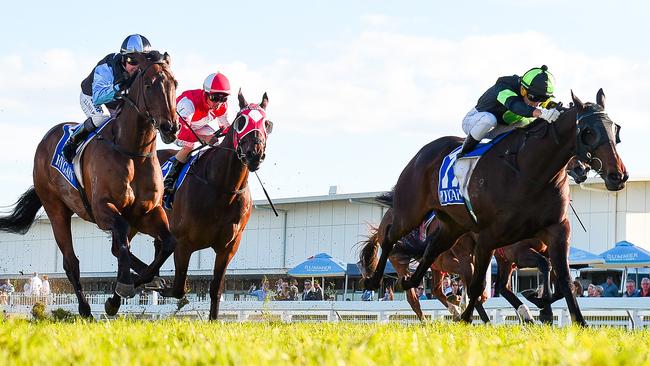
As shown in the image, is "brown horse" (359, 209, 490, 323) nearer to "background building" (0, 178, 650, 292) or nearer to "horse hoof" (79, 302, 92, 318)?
"horse hoof" (79, 302, 92, 318)

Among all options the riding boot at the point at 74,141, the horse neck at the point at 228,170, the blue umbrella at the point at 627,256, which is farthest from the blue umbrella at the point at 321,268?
the riding boot at the point at 74,141

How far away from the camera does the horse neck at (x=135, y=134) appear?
9891 millimetres

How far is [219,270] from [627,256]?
12064 millimetres

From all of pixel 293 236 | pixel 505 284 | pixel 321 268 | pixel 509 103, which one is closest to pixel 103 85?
pixel 509 103

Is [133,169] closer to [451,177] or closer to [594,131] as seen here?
[451,177]

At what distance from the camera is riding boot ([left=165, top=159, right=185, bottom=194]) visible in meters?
11.5

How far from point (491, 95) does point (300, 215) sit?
96.1 ft

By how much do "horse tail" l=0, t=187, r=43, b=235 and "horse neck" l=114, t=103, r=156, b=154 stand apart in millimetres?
3025

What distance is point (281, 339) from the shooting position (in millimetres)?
5434

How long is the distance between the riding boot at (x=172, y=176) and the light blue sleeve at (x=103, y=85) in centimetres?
148

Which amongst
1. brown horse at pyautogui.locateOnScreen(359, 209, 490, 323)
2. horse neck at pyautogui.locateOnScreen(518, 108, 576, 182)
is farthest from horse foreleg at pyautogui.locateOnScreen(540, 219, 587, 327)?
brown horse at pyautogui.locateOnScreen(359, 209, 490, 323)

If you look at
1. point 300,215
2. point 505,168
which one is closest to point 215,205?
point 505,168

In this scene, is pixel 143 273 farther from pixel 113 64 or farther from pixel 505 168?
pixel 505 168

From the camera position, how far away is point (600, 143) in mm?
9148
